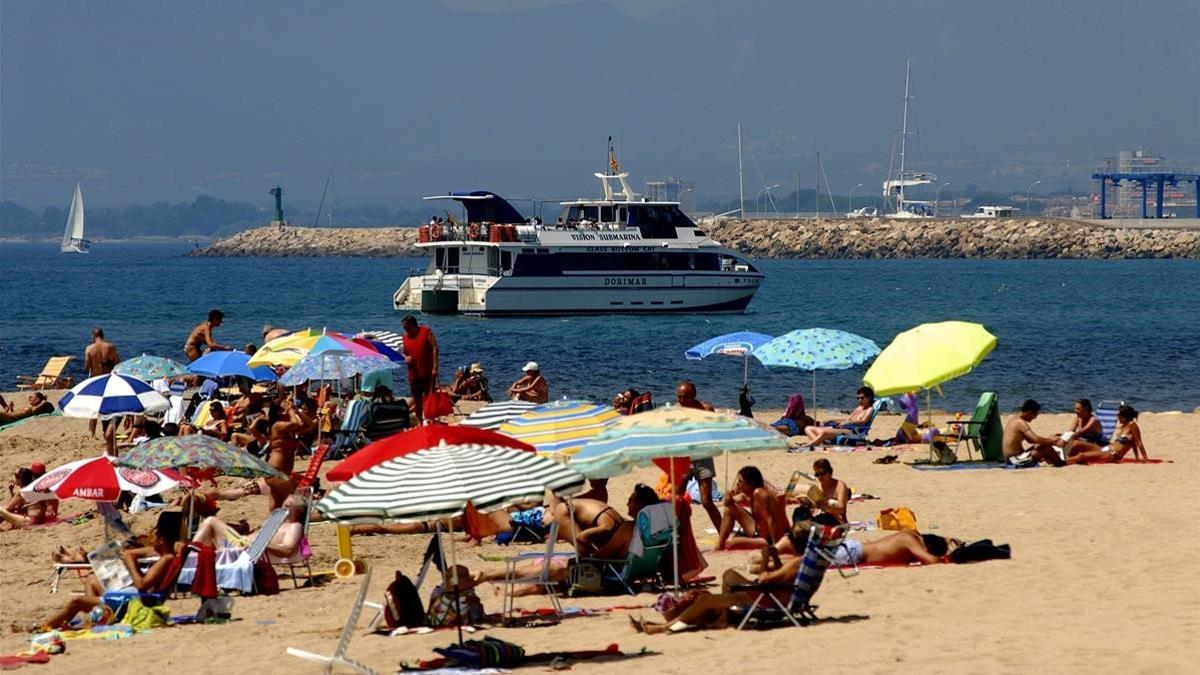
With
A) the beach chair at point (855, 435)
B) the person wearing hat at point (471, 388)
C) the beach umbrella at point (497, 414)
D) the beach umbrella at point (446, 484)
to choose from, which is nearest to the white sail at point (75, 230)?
the person wearing hat at point (471, 388)

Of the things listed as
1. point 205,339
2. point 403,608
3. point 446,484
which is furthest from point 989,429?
point 205,339

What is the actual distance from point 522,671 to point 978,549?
13.3ft

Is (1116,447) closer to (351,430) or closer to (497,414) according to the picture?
(497,414)

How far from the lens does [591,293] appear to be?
4953cm

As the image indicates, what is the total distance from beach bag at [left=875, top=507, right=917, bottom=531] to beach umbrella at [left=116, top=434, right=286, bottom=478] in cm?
482

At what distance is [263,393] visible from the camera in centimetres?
2117

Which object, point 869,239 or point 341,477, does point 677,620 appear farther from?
point 869,239

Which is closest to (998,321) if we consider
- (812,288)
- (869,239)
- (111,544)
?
(812,288)

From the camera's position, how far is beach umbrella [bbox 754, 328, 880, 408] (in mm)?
19328

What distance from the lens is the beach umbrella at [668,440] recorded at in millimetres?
9789

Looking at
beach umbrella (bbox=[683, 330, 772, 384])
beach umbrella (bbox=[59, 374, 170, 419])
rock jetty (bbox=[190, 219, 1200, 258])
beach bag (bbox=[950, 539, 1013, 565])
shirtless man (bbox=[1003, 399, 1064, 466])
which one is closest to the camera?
beach bag (bbox=[950, 539, 1013, 565])

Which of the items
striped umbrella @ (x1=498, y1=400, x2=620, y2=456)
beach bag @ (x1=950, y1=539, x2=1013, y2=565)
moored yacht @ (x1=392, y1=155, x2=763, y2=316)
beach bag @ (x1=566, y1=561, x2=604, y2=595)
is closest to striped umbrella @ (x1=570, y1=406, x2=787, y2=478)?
beach bag @ (x1=566, y1=561, x2=604, y2=595)

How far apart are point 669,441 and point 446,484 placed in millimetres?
1717

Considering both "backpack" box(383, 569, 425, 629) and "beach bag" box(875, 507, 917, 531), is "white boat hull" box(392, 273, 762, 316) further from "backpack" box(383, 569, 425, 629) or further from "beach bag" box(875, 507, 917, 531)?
"backpack" box(383, 569, 425, 629)
